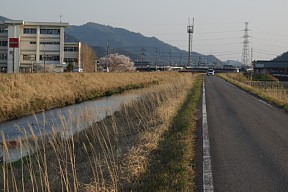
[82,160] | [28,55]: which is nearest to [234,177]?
[82,160]

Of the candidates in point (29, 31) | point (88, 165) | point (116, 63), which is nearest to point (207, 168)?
point (88, 165)

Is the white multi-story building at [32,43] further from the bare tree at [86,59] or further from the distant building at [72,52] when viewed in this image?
the bare tree at [86,59]

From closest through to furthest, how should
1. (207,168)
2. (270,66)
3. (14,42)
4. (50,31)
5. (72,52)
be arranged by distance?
1. (207,168)
2. (14,42)
3. (50,31)
4. (72,52)
5. (270,66)

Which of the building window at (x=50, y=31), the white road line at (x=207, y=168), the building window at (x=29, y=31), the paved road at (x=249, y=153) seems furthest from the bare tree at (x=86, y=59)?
the white road line at (x=207, y=168)

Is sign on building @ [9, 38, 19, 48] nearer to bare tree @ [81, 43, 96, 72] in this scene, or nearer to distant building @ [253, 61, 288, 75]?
bare tree @ [81, 43, 96, 72]

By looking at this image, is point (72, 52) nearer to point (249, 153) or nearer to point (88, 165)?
point (88, 165)

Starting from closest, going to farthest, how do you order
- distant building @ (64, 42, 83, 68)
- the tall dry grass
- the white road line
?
the white road line
the tall dry grass
distant building @ (64, 42, 83, 68)

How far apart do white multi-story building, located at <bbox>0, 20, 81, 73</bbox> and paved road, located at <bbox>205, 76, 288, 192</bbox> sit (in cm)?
7225

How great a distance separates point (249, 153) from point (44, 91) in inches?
788

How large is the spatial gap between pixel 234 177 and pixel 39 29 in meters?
85.2

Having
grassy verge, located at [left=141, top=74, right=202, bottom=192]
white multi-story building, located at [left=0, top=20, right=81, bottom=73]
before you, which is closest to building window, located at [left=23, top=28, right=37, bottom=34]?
white multi-story building, located at [left=0, top=20, right=81, bottom=73]

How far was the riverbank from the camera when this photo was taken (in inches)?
830

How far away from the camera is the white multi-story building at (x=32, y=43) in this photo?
83312 mm

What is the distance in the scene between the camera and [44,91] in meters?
26.4
